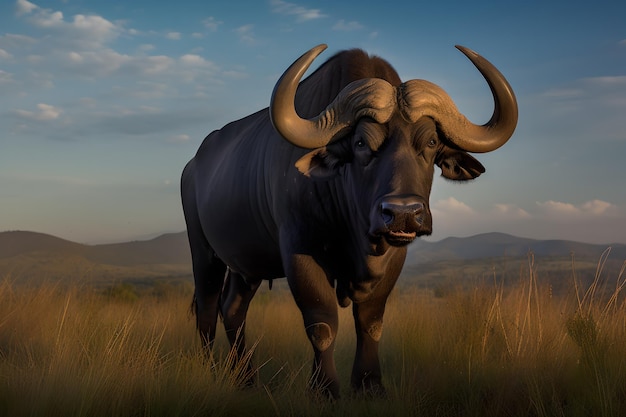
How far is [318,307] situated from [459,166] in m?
1.45

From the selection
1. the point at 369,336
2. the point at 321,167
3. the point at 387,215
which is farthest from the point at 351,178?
the point at 369,336

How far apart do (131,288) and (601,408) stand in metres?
13.1

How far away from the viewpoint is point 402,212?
4.25m

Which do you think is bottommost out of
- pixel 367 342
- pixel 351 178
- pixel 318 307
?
pixel 367 342

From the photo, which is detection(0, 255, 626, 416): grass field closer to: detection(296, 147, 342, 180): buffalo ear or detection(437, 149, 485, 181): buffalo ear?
detection(296, 147, 342, 180): buffalo ear

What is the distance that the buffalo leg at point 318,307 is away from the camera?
5.25 m

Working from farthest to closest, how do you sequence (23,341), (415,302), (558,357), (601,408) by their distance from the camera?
1. (415,302)
2. (23,341)
3. (558,357)
4. (601,408)

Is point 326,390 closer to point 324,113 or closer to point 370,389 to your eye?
point 370,389

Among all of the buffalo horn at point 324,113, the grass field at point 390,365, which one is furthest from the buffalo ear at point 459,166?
the grass field at point 390,365

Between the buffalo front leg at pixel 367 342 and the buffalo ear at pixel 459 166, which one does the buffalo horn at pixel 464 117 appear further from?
the buffalo front leg at pixel 367 342

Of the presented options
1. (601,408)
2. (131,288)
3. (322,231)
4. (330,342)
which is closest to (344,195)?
(322,231)

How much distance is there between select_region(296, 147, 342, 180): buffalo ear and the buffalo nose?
756 millimetres

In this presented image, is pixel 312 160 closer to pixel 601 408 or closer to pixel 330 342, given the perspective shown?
pixel 330 342

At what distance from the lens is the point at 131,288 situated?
16312 mm
